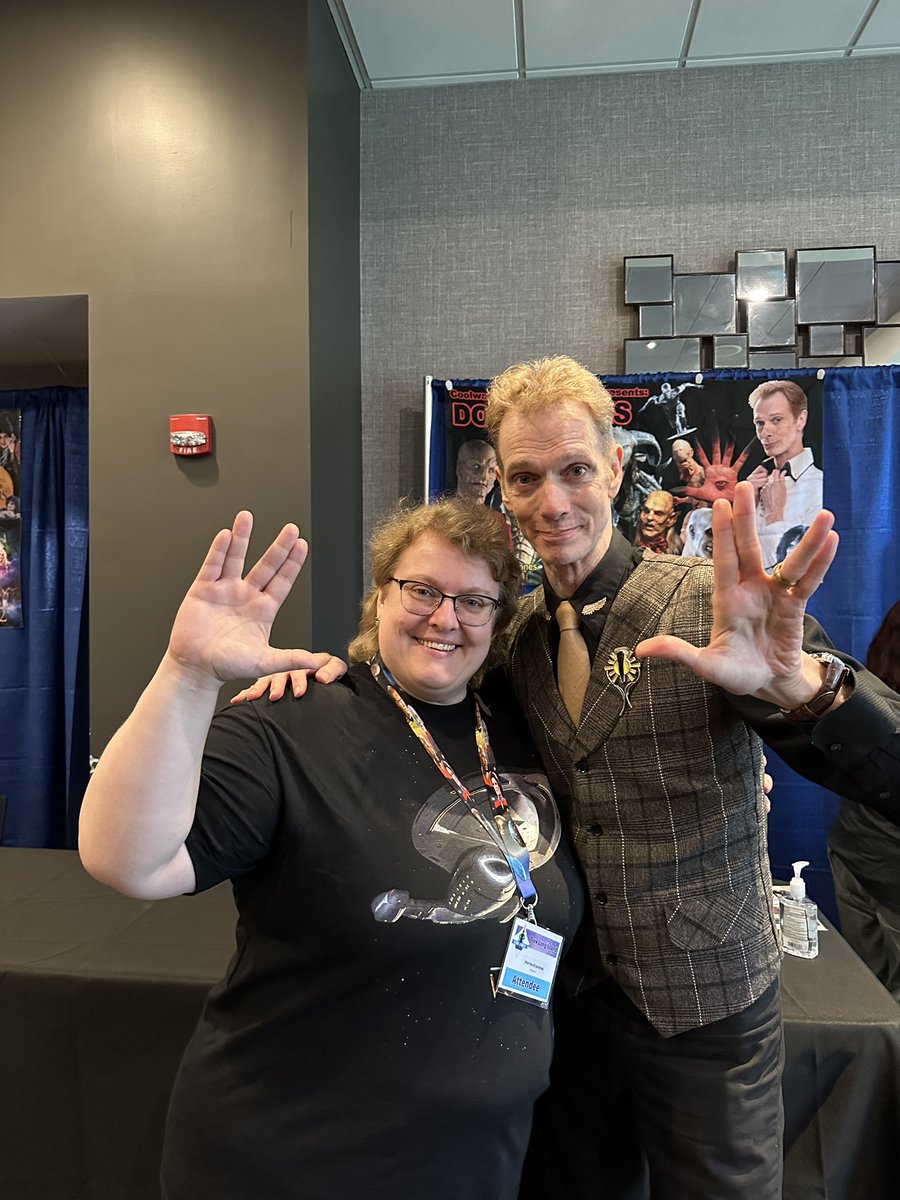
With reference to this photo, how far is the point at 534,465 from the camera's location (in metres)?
1.16

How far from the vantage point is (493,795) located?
1.05 meters

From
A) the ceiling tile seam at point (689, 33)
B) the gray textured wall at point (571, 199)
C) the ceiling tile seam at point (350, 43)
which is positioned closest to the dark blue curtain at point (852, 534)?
the gray textured wall at point (571, 199)

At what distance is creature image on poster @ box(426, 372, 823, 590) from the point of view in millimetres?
2498

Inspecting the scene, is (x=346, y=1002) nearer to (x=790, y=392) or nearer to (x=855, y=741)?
(x=855, y=741)

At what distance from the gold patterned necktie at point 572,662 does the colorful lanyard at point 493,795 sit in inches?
6.2

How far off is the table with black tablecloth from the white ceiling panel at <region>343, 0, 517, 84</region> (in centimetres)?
281

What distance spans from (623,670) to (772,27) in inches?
101

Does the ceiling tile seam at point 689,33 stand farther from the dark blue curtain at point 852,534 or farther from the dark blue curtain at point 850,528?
the dark blue curtain at point 852,534

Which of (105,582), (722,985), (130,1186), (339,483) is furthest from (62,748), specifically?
(722,985)

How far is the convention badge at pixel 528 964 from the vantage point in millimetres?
961

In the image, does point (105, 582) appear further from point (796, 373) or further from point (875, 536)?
point (875, 536)

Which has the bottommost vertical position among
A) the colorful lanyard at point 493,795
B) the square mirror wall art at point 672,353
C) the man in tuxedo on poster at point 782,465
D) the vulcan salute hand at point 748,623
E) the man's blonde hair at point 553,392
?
the colorful lanyard at point 493,795

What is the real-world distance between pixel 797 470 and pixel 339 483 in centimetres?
161

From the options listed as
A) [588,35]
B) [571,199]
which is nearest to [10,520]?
[571,199]
